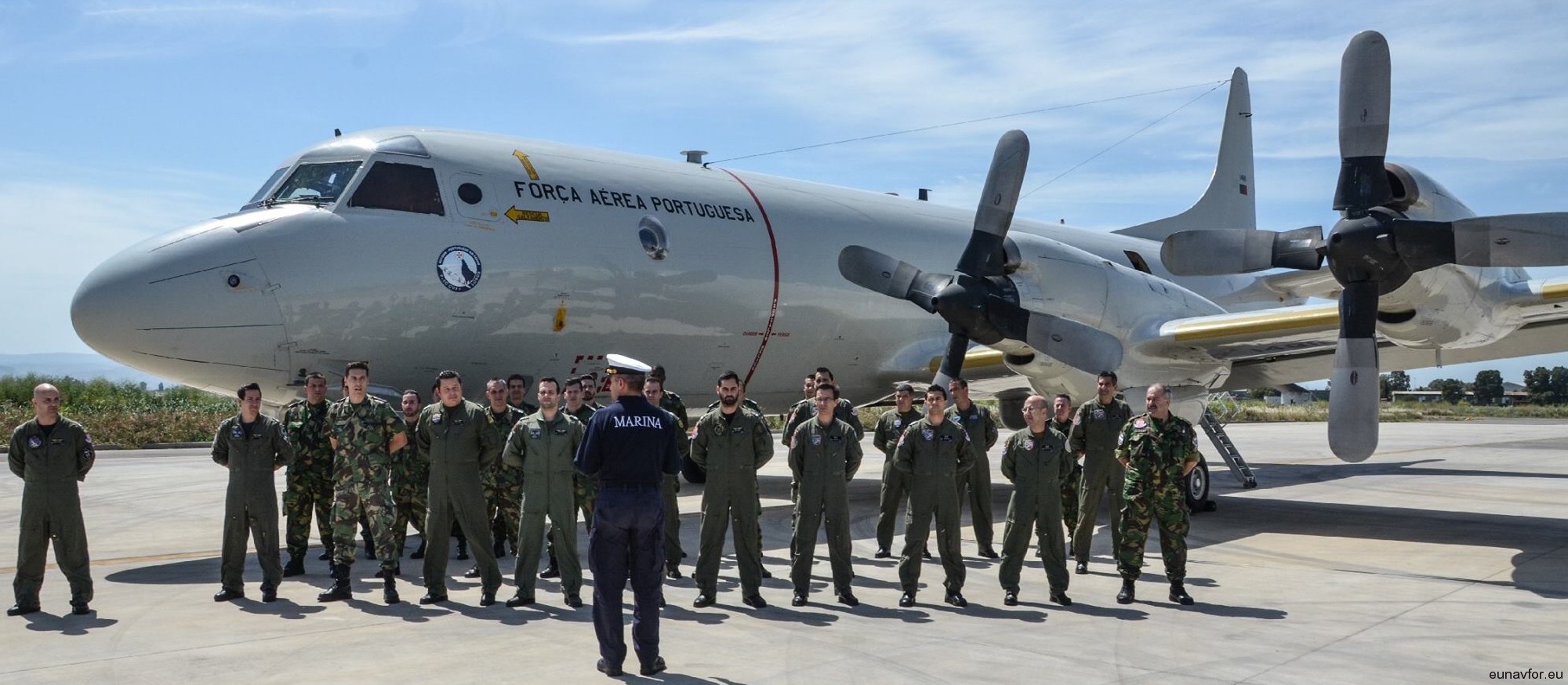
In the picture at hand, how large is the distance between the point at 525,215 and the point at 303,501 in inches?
142

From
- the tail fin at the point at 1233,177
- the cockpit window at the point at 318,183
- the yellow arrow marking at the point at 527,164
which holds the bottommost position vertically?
the cockpit window at the point at 318,183

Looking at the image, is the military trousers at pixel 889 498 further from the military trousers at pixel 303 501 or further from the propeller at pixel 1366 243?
the military trousers at pixel 303 501

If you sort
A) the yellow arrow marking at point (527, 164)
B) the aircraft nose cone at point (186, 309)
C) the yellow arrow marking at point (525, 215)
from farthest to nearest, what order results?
the yellow arrow marking at point (527, 164), the yellow arrow marking at point (525, 215), the aircraft nose cone at point (186, 309)

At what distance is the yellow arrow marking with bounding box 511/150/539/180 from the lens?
11984 millimetres

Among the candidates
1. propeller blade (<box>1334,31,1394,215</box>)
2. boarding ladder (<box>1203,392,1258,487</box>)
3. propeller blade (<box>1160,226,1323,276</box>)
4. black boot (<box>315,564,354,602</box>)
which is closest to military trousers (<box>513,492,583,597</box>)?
black boot (<box>315,564,354,602</box>)

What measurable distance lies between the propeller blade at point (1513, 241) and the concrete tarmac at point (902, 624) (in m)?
2.48

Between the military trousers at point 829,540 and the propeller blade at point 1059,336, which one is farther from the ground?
the propeller blade at point 1059,336

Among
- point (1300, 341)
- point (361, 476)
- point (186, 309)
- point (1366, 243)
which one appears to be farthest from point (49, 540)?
point (1300, 341)

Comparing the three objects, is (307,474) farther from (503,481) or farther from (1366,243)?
(1366,243)

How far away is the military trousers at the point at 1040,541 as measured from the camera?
8.16 m

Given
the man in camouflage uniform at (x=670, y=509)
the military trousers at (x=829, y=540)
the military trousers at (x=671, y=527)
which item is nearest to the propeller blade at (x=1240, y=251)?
the military trousers at (x=829, y=540)

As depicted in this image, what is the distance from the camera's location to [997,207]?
13008 millimetres

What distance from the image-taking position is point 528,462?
8.09m

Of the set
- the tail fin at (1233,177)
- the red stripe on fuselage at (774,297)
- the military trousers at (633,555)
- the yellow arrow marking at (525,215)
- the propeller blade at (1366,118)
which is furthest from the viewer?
the tail fin at (1233,177)
